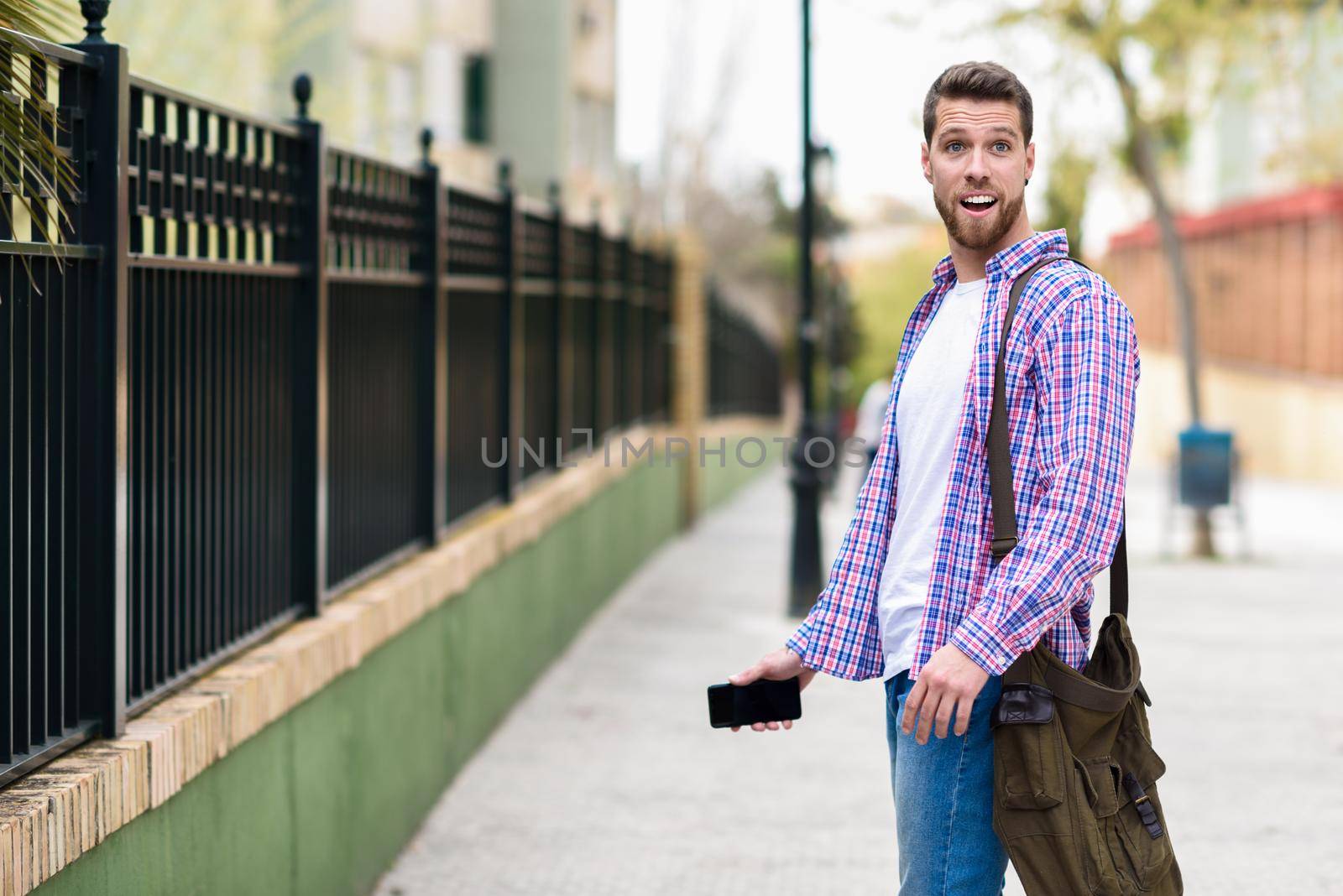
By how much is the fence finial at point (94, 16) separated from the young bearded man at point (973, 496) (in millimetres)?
1726

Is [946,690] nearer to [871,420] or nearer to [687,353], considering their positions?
[871,420]

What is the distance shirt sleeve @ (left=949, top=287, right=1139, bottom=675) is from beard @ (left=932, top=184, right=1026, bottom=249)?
231 millimetres

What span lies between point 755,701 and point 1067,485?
867 millimetres

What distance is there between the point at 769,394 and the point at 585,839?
32.1m

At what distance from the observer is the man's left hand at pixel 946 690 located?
9.75 feet

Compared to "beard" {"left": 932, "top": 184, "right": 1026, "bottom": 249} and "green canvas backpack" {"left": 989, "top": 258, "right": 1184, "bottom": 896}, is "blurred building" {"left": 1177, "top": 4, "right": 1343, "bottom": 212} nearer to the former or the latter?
"beard" {"left": 932, "top": 184, "right": 1026, "bottom": 249}

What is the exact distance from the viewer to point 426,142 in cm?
743

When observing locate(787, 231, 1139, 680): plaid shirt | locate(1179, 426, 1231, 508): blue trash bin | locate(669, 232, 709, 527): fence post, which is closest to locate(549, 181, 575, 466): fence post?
locate(669, 232, 709, 527): fence post

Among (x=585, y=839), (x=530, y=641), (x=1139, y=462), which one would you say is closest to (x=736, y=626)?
(x=530, y=641)

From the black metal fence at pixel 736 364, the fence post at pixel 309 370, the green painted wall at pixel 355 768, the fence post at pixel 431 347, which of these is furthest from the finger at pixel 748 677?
the black metal fence at pixel 736 364

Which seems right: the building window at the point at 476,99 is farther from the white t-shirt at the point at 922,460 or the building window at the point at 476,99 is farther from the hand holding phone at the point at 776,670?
the white t-shirt at the point at 922,460

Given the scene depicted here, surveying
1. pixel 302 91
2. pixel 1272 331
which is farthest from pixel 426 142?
pixel 1272 331

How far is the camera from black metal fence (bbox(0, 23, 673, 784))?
362cm

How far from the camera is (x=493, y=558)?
8.45 meters
